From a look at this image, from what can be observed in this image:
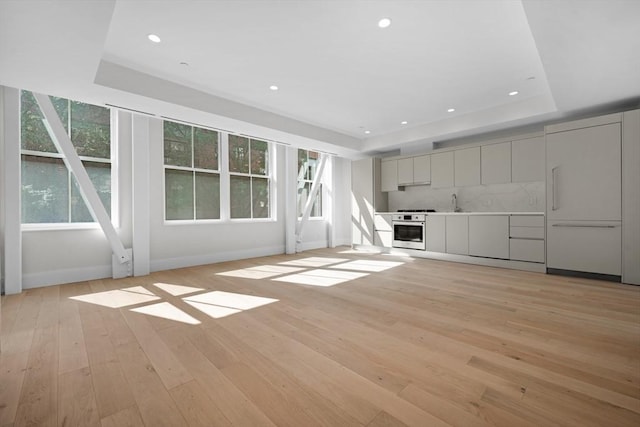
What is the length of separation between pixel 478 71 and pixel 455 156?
2.26m

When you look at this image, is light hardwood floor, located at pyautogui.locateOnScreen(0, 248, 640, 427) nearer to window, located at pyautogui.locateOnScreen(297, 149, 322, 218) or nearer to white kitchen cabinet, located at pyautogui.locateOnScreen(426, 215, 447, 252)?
white kitchen cabinet, located at pyautogui.locateOnScreen(426, 215, 447, 252)

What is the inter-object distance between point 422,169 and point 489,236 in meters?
1.94

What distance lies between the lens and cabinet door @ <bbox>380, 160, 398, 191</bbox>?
254 inches

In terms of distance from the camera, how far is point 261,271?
4426 millimetres

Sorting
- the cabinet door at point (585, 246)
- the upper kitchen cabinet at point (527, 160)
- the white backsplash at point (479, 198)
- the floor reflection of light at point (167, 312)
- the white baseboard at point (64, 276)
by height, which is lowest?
the floor reflection of light at point (167, 312)

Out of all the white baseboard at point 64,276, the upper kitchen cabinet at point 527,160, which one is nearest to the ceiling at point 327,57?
the upper kitchen cabinet at point 527,160

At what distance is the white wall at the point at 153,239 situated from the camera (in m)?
3.64

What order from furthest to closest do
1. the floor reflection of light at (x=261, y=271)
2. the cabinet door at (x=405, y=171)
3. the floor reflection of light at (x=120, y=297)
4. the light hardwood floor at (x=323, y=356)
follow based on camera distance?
1. the cabinet door at (x=405, y=171)
2. the floor reflection of light at (x=261, y=271)
3. the floor reflection of light at (x=120, y=297)
4. the light hardwood floor at (x=323, y=356)

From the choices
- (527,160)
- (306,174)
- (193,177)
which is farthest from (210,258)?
(527,160)

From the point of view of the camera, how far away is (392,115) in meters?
4.98

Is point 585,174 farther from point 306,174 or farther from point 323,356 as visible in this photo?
point 306,174

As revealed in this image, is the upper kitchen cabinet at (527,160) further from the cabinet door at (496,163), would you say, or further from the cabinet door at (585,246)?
the cabinet door at (585,246)

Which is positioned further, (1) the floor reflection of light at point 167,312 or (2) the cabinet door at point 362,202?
(2) the cabinet door at point 362,202

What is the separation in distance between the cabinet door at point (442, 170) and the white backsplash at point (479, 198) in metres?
0.32
